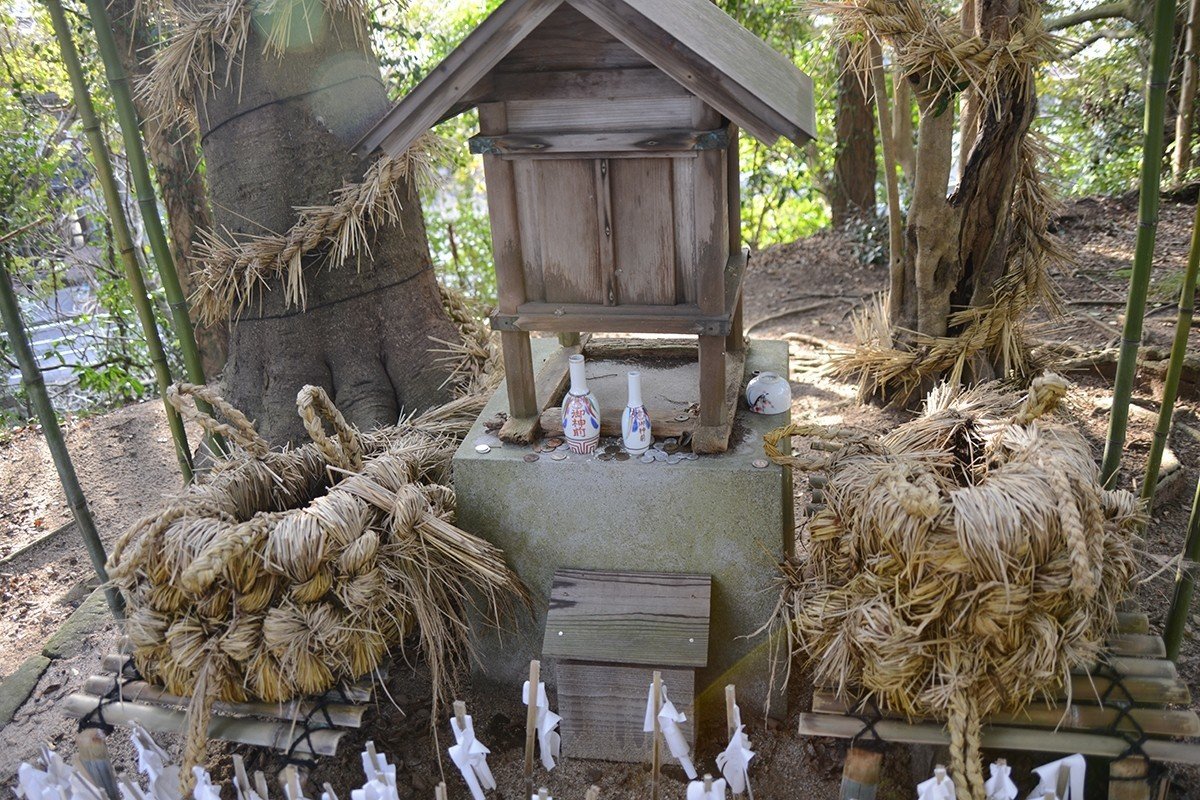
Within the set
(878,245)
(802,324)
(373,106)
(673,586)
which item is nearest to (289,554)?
(673,586)

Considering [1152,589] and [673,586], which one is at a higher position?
[673,586]

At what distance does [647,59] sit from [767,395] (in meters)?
1.21

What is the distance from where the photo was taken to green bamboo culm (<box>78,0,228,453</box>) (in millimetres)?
2734

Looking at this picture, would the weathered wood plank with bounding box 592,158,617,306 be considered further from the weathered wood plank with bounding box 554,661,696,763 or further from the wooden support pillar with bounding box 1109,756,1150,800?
the wooden support pillar with bounding box 1109,756,1150,800

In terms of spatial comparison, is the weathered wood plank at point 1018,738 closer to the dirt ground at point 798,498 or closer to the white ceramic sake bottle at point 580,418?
the dirt ground at point 798,498

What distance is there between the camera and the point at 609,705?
9.25ft

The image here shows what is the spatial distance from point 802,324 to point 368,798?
5.02 meters

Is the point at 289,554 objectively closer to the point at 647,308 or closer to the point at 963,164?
the point at 647,308

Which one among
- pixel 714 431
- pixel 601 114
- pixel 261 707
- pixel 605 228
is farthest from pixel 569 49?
pixel 261 707

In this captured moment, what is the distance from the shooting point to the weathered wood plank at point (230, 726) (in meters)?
2.53

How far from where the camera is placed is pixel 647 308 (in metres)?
2.78

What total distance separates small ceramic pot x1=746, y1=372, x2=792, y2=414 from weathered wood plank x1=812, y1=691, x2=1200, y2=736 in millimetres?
1162

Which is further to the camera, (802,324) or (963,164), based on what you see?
(802,324)

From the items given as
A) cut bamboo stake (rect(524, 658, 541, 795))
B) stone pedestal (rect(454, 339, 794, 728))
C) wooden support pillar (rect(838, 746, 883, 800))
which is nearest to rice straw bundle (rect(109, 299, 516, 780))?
stone pedestal (rect(454, 339, 794, 728))
